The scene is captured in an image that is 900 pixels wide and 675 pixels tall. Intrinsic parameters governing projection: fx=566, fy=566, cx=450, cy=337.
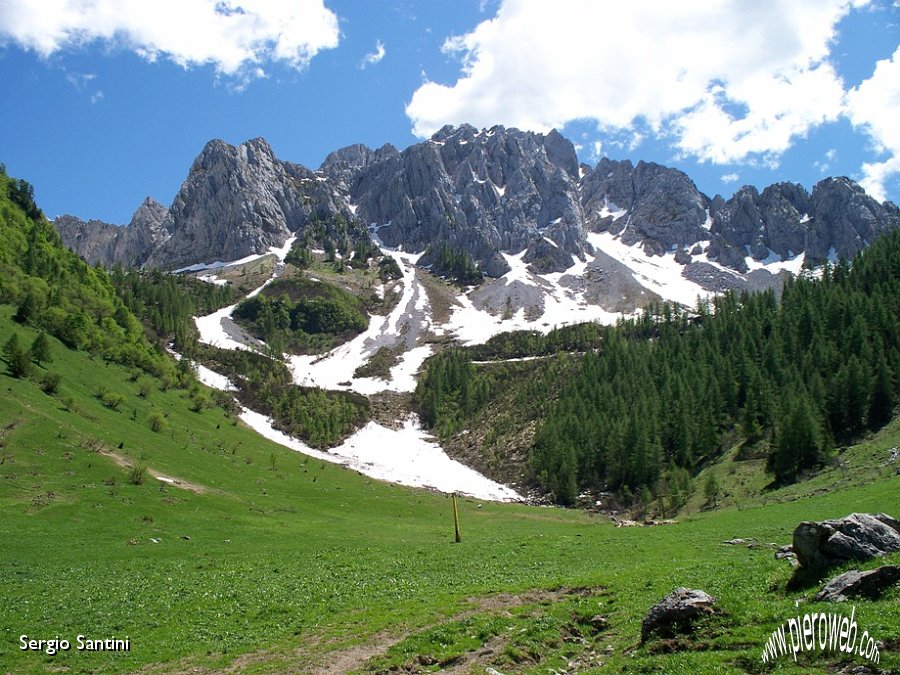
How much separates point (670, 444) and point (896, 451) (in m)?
48.0

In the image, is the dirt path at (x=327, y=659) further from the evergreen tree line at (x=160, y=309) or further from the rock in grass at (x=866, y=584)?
the evergreen tree line at (x=160, y=309)

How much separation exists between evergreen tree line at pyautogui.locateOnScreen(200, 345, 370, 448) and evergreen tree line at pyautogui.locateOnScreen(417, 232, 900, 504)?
74.2 ft

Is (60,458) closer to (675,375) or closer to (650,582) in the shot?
(650,582)

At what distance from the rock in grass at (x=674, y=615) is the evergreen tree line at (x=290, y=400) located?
117m

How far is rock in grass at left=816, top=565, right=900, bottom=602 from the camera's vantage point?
13.9m

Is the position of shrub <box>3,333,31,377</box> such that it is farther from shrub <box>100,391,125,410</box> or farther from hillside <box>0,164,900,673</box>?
shrub <box>100,391,125,410</box>

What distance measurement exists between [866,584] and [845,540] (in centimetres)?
261

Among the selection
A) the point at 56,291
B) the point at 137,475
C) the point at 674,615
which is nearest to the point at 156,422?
the point at 137,475

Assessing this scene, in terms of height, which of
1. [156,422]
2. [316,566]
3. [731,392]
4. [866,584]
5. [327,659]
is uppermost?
[156,422]

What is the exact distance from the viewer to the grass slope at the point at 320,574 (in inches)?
651

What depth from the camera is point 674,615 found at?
1514cm

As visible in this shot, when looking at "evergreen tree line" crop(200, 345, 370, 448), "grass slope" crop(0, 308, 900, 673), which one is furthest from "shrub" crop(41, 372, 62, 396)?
"evergreen tree line" crop(200, 345, 370, 448)

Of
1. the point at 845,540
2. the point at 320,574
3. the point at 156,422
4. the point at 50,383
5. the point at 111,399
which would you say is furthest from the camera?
the point at 156,422

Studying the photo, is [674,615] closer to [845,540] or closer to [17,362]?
[845,540]
